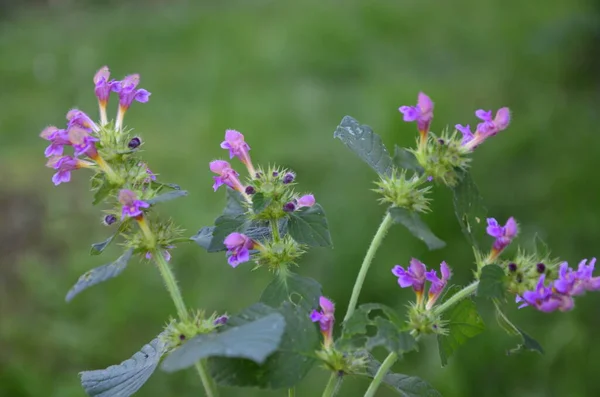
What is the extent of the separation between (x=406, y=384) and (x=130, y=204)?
1.72 feet

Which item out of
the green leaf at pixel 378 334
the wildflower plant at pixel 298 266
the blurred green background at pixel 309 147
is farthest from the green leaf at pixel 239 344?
the blurred green background at pixel 309 147

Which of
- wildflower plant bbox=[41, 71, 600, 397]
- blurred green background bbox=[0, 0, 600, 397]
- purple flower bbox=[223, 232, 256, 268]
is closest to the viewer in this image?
wildflower plant bbox=[41, 71, 600, 397]

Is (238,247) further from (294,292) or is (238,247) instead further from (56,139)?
(56,139)

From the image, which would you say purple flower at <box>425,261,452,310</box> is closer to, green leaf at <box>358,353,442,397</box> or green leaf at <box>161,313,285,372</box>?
green leaf at <box>358,353,442,397</box>

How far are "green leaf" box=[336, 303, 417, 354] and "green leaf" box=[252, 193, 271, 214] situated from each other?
0.23 m

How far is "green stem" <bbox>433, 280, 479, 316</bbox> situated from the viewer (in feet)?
3.33

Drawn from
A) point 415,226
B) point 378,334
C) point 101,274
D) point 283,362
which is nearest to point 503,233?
point 415,226

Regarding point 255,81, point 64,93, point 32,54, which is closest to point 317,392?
point 255,81

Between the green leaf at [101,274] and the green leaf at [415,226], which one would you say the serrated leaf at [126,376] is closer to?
the green leaf at [101,274]

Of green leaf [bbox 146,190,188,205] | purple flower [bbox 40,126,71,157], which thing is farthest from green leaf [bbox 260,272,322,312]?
purple flower [bbox 40,126,71,157]

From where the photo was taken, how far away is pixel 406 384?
109 centimetres

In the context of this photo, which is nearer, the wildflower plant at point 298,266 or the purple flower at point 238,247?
the wildflower plant at point 298,266

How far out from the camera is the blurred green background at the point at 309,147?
3363 millimetres

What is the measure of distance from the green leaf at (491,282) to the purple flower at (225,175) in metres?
0.47
